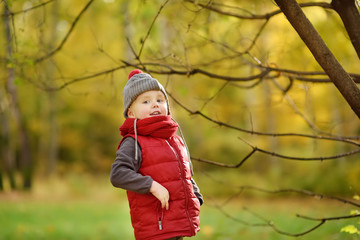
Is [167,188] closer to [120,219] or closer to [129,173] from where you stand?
[129,173]

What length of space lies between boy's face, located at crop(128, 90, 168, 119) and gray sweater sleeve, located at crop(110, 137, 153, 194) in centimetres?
18

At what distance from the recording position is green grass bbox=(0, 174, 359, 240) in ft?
20.9

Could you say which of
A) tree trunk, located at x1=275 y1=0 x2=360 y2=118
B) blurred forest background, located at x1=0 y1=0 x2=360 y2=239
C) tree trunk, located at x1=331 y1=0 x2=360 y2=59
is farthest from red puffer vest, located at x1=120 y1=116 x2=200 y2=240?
blurred forest background, located at x1=0 y1=0 x2=360 y2=239

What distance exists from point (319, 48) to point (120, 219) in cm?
739

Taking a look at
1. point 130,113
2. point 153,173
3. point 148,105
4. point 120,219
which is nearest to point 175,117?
point 120,219

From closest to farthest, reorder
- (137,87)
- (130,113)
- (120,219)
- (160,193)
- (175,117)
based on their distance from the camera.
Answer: (160,193), (137,87), (130,113), (120,219), (175,117)

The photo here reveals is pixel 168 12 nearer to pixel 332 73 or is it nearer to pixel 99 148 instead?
pixel 332 73

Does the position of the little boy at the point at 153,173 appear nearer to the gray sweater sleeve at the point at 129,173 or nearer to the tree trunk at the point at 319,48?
the gray sweater sleeve at the point at 129,173

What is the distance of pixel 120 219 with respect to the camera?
28.7 ft

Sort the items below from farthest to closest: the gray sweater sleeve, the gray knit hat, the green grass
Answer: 1. the green grass
2. the gray knit hat
3. the gray sweater sleeve

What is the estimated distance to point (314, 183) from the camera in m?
12.7

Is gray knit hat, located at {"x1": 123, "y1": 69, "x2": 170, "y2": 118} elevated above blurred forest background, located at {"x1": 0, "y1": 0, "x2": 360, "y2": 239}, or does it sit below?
below

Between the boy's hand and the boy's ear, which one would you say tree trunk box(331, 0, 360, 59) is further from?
the boy's hand

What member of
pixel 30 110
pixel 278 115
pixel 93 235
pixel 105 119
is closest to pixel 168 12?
pixel 93 235
